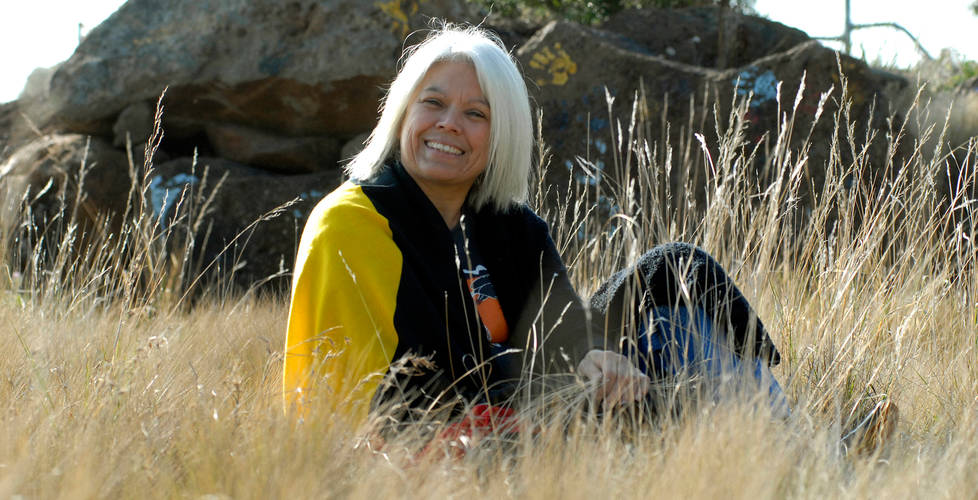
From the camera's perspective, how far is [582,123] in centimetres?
441

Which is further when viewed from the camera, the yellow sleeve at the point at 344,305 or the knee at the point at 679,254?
the knee at the point at 679,254

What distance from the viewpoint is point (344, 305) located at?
6.12ft

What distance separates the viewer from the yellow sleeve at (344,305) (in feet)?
6.00

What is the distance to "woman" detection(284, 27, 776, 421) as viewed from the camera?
1872mm

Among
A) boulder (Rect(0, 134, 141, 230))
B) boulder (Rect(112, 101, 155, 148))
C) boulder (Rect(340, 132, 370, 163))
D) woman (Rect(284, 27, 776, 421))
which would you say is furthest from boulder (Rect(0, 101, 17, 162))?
woman (Rect(284, 27, 776, 421))

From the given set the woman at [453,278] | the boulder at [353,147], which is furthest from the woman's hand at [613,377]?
the boulder at [353,147]

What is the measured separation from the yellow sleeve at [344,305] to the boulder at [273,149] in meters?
3.09

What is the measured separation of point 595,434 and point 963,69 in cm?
976

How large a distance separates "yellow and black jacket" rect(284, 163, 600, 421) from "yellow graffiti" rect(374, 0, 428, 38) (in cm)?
288

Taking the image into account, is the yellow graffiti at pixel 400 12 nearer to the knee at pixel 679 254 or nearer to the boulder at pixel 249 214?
the boulder at pixel 249 214

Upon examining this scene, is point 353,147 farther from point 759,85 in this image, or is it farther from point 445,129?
point 445,129

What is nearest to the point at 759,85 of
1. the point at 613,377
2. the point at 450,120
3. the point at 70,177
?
the point at 450,120

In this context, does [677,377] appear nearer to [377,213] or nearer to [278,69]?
[377,213]

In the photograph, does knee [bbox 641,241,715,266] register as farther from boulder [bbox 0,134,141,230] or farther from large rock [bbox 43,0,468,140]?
boulder [bbox 0,134,141,230]
